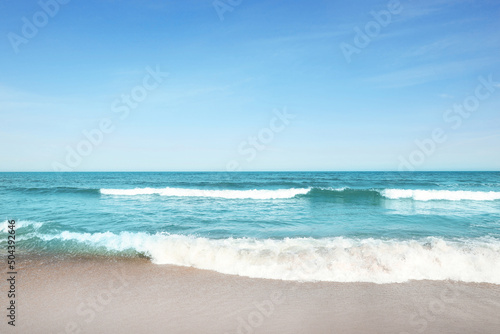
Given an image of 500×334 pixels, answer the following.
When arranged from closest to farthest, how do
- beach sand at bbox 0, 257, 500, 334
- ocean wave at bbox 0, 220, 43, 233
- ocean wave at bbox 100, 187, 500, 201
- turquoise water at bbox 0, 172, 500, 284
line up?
beach sand at bbox 0, 257, 500, 334, turquoise water at bbox 0, 172, 500, 284, ocean wave at bbox 0, 220, 43, 233, ocean wave at bbox 100, 187, 500, 201

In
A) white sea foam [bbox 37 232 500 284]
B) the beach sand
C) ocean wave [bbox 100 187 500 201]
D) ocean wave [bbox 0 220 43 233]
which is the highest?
ocean wave [bbox 100 187 500 201]

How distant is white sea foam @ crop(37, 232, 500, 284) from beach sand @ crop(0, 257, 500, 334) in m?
0.31

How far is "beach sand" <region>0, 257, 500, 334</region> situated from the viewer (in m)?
4.08

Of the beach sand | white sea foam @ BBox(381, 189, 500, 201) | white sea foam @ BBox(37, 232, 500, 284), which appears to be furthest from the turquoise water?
white sea foam @ BBox(381, 189, 500, 201)

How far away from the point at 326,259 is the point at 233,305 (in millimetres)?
2677

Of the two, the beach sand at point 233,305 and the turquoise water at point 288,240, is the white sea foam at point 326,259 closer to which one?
the turquoise water at point 288,240

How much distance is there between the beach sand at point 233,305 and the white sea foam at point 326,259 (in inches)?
12.2

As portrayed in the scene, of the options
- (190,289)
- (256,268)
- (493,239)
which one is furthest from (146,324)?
(493,239)

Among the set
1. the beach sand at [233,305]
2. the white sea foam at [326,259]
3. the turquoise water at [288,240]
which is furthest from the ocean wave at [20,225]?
the beach sand at [233,305]

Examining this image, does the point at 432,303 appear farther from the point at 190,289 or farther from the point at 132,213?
the point at 132,213

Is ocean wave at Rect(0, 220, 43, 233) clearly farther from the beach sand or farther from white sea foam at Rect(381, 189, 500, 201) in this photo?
white sea foam at Rect(381, 189, 500, 201)

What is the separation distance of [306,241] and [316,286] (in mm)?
2769

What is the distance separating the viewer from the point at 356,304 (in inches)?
183

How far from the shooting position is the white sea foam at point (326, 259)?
5.80 m
